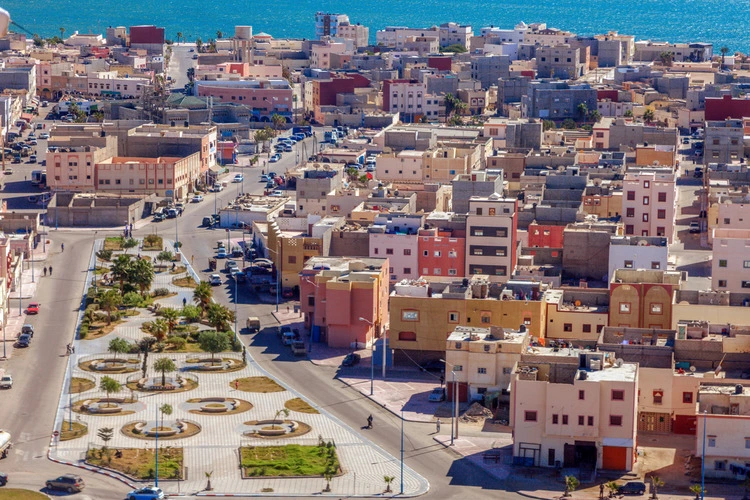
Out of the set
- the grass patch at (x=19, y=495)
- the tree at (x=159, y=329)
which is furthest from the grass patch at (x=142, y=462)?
the tree at (x=159, y=329)

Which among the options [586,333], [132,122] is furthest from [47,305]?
[132,122]

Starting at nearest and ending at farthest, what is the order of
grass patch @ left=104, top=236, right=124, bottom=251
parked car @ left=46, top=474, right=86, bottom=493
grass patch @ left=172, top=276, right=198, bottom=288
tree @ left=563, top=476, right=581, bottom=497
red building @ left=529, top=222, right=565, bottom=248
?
parked car @ left=46, top=474, right=86, bottom=493
tree @ left=563, top=476, right=581, bottom=497
grass patch @ left=172, top=276, right=198, bottom=288
red building @ left=529, top=222, right=565, bottom=248
grass patch @ left=104, top=236, right=124, bottom=251

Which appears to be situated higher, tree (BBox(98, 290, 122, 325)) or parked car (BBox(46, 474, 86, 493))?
tree (BBox(98, 290, 122, 325))

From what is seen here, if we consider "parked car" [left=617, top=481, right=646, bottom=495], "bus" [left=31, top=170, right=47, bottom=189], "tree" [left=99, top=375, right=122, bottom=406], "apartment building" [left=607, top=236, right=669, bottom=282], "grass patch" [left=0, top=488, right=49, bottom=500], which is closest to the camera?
"grass patch" [left=0, top=488, right=49, bottom=500]

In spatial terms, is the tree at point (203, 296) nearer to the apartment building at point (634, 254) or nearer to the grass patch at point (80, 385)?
the grass patch at point (80, 385)

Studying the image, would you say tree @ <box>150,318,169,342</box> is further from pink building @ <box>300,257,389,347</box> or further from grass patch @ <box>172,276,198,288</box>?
grass patch @ <box>172,276,198,288</box>

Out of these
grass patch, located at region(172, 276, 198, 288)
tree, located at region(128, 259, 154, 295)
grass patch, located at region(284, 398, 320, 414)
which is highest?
tree, located at region(128, 259, 154, 295)

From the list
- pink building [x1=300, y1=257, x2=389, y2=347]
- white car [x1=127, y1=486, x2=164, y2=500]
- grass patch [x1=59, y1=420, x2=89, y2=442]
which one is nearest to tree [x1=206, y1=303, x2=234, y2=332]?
pink building [x1=300, y1=257, x2=389, y2=347]
